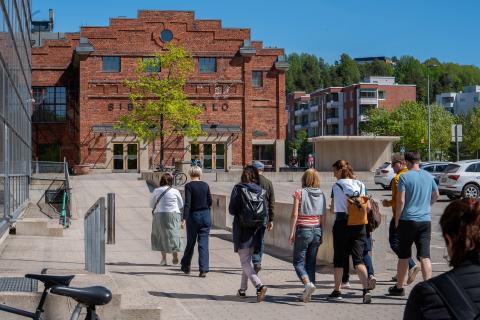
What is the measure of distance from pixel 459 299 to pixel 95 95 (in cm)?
6743

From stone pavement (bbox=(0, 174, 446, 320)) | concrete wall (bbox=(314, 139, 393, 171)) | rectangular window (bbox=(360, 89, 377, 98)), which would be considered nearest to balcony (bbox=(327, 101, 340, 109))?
rectangular window (bbox=(360, 89, 377, 98))

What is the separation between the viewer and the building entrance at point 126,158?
226 ft

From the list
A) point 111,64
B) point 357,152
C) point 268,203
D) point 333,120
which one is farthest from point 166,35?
point 333,120

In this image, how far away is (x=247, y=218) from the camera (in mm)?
11242

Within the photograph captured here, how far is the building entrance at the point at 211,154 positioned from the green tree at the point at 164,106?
6.18m

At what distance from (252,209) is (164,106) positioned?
5095 centimetres

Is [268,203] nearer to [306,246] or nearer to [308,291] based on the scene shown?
[306,246]

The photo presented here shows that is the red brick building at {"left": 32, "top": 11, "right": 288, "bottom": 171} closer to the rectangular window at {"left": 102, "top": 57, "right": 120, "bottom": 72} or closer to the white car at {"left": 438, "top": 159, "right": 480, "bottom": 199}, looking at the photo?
the rectangular window at {"left": 102, "top": 57, "right": 120, "bottom": 72}

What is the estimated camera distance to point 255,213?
11258 mm

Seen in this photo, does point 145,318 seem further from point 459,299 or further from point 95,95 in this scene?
point 95,95

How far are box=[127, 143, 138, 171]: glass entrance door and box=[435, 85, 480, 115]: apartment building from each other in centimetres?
9637

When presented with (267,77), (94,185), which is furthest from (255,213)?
(267,77)

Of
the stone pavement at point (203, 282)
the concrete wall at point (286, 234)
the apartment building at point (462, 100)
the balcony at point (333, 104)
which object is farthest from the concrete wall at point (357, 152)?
the apartment building at point (462, 100)

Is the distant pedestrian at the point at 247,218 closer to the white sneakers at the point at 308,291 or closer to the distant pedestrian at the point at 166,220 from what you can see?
the white sneakers at the point at 308,291
